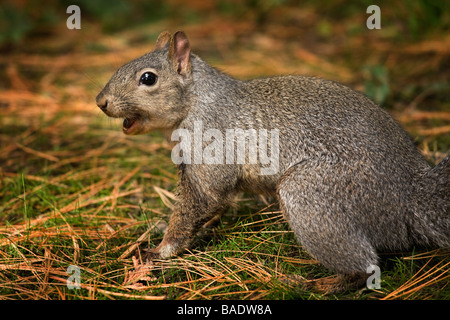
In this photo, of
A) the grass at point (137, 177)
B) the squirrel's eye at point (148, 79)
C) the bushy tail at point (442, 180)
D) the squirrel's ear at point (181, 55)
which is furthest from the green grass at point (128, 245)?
the squirrel's ear at point (181, 55)

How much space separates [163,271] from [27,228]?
1.07 metres

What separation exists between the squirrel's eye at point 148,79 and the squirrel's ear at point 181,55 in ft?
0.56

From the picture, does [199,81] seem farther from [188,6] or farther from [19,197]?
[188,6]

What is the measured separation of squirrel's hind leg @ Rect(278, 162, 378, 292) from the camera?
266 centimetres

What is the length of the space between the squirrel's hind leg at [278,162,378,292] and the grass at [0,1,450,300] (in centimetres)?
13

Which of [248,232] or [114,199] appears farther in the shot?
[114,199]

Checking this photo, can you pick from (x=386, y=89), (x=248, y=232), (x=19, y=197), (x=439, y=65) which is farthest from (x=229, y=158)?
(x=439, y=65)

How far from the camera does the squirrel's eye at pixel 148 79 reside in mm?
3119

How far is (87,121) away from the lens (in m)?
5.12

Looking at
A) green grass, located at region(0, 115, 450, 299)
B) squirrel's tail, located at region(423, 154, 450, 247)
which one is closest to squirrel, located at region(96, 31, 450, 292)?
squirrel's tail, located at region(423, 154, 450, 247)

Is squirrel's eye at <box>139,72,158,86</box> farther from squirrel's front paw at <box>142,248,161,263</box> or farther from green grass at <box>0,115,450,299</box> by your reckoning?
squirrel's front paw at <box>142,248,161,263</box>

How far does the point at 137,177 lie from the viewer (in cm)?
413

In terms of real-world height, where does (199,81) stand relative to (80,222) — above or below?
above

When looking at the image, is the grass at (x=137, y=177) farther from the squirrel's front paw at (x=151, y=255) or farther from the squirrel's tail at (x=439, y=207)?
the squirrel's tail at (x=439, y=207)
